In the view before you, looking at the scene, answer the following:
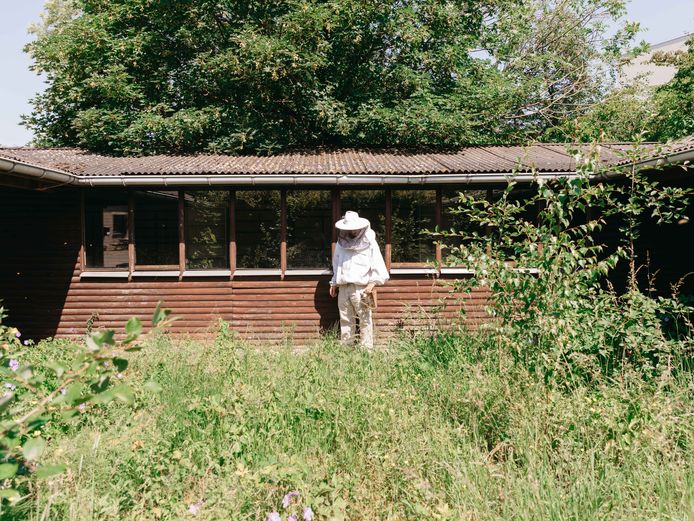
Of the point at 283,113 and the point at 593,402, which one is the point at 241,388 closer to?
the point at 593,402

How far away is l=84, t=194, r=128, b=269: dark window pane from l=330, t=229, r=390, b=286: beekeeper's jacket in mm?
4233

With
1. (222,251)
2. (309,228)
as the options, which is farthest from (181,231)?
(309,228)

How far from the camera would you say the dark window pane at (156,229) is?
9.06m

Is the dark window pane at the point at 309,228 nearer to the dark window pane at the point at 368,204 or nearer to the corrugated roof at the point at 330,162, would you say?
the dark window pane at the point at 368,204

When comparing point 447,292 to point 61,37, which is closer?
point 447,292

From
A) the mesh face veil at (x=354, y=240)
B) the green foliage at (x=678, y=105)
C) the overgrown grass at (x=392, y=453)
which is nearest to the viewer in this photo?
the overgrown grass at (x=392, y=453)

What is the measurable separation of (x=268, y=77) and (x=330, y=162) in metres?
4.83

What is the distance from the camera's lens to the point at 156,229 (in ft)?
29.8

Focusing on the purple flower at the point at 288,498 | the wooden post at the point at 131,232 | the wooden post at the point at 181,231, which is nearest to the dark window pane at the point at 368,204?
A: the wooden post at the point at 181,231

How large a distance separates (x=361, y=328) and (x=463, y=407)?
408 cm

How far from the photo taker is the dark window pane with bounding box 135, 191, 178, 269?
29.7 ft

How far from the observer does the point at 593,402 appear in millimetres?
3658

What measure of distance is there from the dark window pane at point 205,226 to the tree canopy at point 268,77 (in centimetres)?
342

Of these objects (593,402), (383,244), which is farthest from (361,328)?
→ (593,402)
